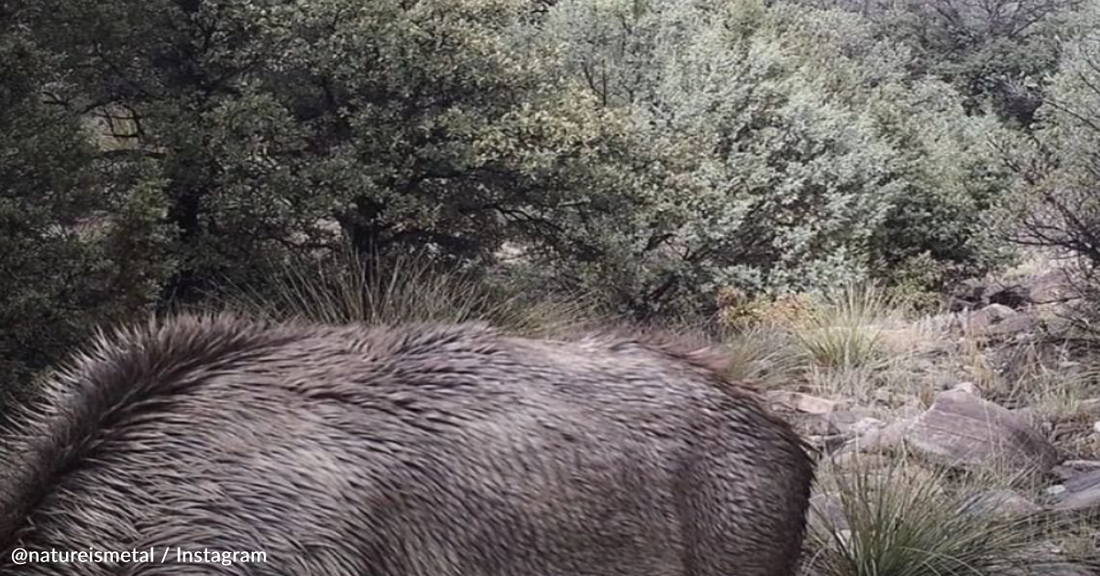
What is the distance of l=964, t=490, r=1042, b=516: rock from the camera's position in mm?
4676

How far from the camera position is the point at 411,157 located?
28.0 ft

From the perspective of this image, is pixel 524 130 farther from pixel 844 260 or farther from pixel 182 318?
pixel 182 318

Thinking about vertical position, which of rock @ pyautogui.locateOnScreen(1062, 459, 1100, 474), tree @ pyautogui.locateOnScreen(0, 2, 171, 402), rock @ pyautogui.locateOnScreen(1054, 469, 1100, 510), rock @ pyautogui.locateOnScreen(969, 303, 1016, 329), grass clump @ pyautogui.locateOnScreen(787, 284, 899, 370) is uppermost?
tree @ pyautogui.locateOnScreen(0, 2, 171, 402)

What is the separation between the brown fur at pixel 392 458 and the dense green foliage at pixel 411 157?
3209 mm

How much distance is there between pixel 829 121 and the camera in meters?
13.8

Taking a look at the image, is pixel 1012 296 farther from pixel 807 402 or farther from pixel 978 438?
pixel 978 438

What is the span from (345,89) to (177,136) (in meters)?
1.42

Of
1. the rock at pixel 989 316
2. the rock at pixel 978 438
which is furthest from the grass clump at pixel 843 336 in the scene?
the rock at pixel 978 438

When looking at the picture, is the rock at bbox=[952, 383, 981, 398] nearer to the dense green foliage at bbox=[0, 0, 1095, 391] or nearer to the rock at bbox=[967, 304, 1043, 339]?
the rock at bbox=[967, 304, 1043, 339]

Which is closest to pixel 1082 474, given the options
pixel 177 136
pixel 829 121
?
pixel 177 136

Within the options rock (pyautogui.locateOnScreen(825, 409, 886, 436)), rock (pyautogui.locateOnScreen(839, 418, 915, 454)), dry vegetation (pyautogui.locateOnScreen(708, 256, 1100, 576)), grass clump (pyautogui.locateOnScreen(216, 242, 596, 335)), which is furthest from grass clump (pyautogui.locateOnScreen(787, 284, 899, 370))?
rock (pyautogui.locateOnScreen(839, 418, 915, 454))

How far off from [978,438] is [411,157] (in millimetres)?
4366

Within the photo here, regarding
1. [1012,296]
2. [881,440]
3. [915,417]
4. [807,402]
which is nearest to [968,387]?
[807,402]

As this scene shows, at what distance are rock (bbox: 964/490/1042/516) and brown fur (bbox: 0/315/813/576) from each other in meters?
2.18
